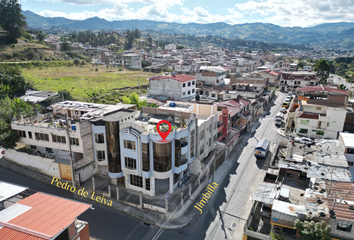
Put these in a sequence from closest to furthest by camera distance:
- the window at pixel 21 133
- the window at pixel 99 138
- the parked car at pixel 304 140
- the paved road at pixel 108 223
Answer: the paved road at pixel 108 223 < the window at pixel 99 138 < the window at pixel 21 133 < the parked car at pixel 304 140

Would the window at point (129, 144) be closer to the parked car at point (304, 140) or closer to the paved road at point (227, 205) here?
the paved road at point (227, 205)

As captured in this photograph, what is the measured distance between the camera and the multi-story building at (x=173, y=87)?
189 ft

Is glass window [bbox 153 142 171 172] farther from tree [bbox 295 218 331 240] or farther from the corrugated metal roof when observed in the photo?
tree [bbox 295 218 331 240]

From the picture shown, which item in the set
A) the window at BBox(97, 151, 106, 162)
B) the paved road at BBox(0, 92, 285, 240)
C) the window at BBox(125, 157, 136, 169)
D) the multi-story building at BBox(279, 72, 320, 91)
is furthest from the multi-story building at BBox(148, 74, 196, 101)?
the multi-story building at BBox(279, 72, 320, 91)

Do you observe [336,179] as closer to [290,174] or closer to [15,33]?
[290,174]

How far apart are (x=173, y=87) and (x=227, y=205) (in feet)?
116

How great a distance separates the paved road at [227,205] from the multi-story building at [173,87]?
21966 millimetres

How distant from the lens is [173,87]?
5794 centimetres

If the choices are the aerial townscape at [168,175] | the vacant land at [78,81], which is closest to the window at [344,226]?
the aerial townscape at [168,175]

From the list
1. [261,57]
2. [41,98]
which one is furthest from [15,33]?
[261,57]

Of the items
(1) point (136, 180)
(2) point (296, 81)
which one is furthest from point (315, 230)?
(2) point (296, 81)

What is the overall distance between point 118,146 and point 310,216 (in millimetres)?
20684

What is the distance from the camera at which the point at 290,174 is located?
2870 cm

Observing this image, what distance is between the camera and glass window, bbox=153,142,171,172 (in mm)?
26047
